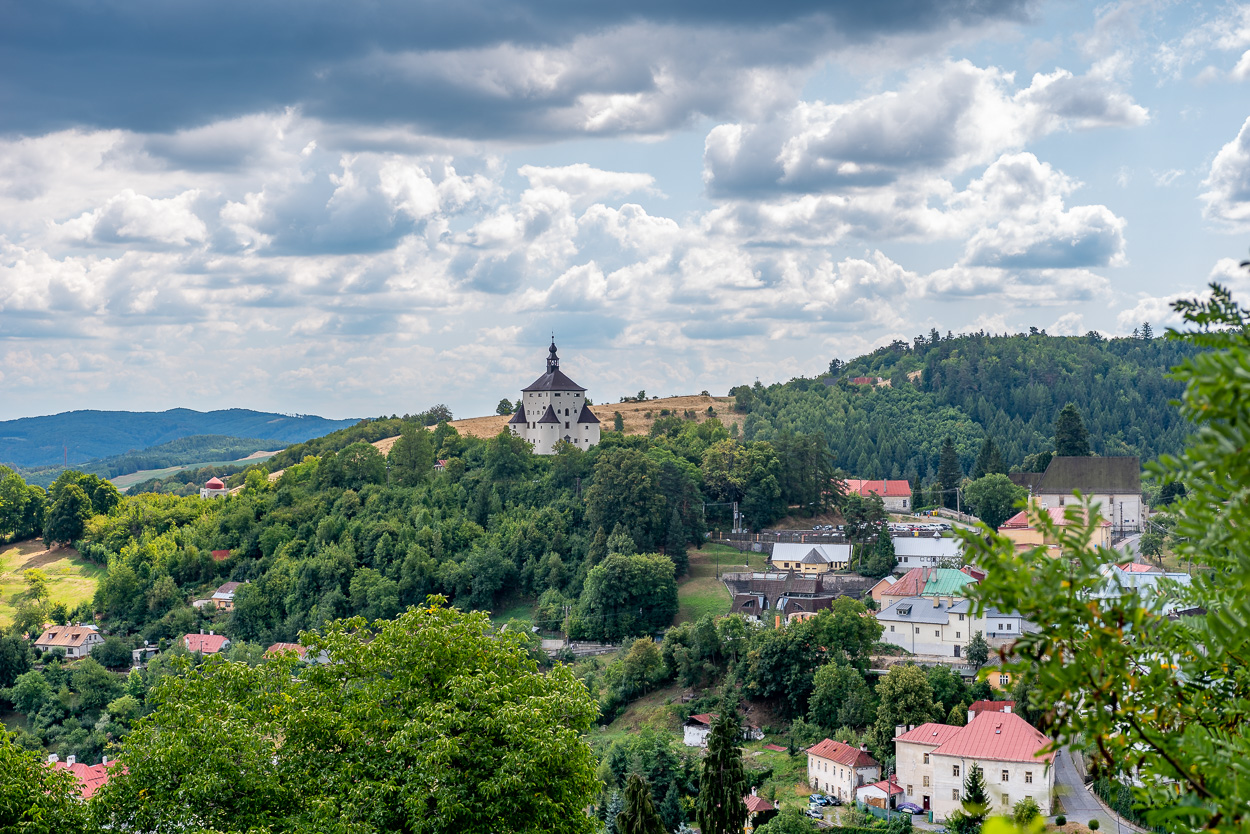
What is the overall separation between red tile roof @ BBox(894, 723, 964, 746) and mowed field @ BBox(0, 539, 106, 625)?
54.0 m

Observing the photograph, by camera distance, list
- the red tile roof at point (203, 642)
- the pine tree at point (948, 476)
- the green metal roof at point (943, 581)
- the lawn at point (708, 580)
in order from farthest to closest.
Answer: the pine tree at point (948, 476) < the red tile roof at point (203, 642) < the lawn at point (708, 580) < the green metal roof at point (943, 581)

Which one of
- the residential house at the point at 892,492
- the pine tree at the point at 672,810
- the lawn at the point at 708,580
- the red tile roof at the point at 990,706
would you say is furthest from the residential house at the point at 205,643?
the residential house at the point at 892,492

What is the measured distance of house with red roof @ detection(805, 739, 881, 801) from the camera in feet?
96.7

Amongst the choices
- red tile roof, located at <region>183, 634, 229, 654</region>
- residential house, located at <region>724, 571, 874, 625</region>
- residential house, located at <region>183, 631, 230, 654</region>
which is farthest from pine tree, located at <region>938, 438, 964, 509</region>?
red tile roof, located at <region>183, 634, 229, 654</region>

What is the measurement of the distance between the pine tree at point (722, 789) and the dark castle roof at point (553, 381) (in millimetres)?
43302

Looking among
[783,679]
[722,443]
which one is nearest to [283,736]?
[783,679]

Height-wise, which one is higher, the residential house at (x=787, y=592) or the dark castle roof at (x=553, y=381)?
the dark castle roof at (x=553, y=381)

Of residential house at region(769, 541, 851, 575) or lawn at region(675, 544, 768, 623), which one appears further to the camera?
residential house at region(769, 541, 851, 575)

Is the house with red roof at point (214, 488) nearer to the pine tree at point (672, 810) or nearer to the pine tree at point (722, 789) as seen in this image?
the pine tree at point (672, 810)

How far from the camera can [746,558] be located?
52281 mm

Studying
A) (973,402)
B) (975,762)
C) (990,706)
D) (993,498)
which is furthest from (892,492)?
(975,762)

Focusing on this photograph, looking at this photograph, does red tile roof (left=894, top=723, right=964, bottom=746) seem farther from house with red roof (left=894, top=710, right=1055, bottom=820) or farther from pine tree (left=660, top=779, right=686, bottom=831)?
pine tree (left=660, top=779, right=686, bottom=831)

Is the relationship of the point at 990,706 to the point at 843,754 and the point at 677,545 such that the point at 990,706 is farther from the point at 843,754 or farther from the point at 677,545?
the point at 677,545

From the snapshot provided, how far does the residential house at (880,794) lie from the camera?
28.3 metres
